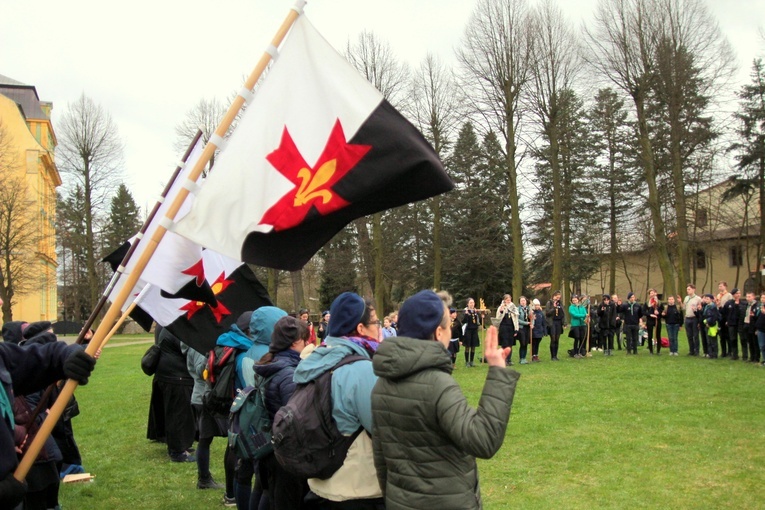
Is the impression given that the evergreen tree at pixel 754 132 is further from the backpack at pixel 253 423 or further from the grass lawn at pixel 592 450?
the backpack at pixel 253 423

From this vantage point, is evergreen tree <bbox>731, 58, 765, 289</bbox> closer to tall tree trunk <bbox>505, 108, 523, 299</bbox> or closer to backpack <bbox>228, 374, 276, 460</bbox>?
tall tree trunk <bbox>505, 108, 523, 299</bbox>

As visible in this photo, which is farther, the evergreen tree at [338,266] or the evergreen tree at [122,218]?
the evergreen tree at [122,218]

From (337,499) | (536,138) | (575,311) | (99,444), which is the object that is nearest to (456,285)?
(536,138)

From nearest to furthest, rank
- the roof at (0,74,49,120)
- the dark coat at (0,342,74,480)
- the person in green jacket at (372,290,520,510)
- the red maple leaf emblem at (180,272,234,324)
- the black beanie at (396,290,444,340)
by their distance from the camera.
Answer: the person in green jacket at (372,290,520,510)
the black beanie at (396,290,444,340)
the dark coat at (0,342,74,480)
the red maple leaf emblem at (180,272,234,324)
the roof at (0,74,49,120)

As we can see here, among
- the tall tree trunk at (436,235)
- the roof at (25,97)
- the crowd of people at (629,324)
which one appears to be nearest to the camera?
the crowd of people at (629,324)

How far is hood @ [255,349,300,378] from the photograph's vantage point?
5082 millimetres

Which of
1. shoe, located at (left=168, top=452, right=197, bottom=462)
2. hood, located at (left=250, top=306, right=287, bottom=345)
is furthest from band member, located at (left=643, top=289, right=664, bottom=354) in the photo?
hood, located at (left=250, top=306, right=287, bottom=345)

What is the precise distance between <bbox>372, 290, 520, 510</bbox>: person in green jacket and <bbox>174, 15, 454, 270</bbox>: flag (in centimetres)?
78

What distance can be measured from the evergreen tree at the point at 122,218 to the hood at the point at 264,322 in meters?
60.6

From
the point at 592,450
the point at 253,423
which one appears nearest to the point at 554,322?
the point at 592,450

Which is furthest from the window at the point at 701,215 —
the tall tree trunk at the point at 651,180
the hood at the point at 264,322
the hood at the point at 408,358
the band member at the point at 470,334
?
the hood at the point at 408,358

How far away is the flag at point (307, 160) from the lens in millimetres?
3752

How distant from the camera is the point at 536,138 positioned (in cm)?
3444

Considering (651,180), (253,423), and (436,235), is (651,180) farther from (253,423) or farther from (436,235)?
(253,423)
